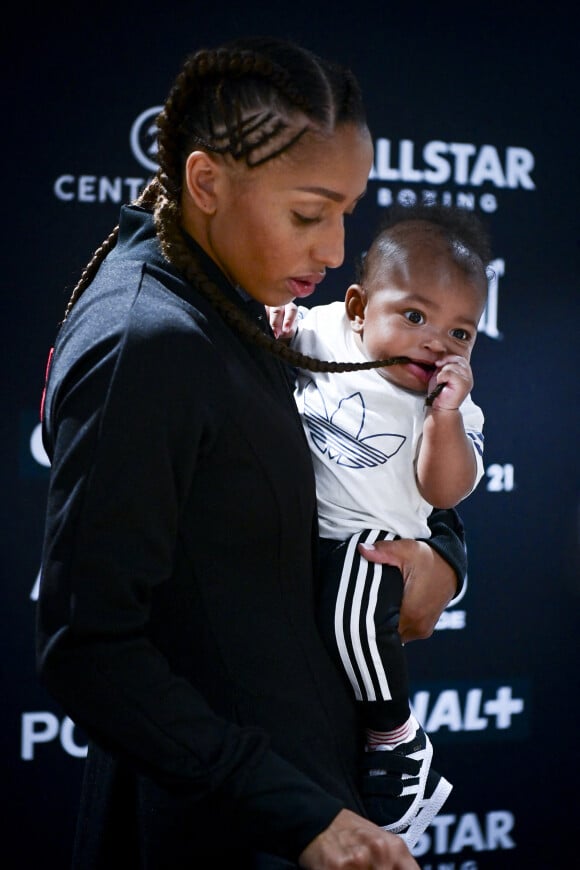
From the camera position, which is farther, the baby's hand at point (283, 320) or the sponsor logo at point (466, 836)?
the sponsor logo at point (466, 836)

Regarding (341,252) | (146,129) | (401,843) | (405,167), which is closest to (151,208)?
(341,252)

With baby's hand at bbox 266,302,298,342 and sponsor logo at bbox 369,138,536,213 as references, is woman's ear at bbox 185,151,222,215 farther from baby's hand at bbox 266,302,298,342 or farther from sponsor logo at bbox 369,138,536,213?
sponsor logo at bbox 369,138,536,213

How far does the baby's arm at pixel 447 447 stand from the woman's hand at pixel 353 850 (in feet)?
1.71

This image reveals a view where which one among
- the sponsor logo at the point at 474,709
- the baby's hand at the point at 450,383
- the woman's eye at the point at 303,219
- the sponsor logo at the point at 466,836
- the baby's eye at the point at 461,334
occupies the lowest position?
the sponsor logo at the point at 466,836

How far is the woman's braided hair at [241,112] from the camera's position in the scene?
103 centimetres

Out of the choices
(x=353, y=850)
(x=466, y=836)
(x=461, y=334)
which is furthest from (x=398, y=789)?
(x=466, y=836)

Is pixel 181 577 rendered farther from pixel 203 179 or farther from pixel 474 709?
pixel 474 709

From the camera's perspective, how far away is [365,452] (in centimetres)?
141

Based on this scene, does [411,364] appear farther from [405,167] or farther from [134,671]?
[405,167]

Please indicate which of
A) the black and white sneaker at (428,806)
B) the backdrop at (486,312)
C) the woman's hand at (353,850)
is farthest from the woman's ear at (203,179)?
the backdrop at (486,312)

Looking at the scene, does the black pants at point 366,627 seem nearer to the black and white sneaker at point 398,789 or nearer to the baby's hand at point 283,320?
the black and white sneaker at point 398,789

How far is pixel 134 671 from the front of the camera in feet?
3.04

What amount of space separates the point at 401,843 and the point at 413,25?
7.09 ft

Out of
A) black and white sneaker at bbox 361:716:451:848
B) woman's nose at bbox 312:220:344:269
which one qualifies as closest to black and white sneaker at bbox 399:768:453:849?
black and white sneaker at bbox 361:716:451:848
